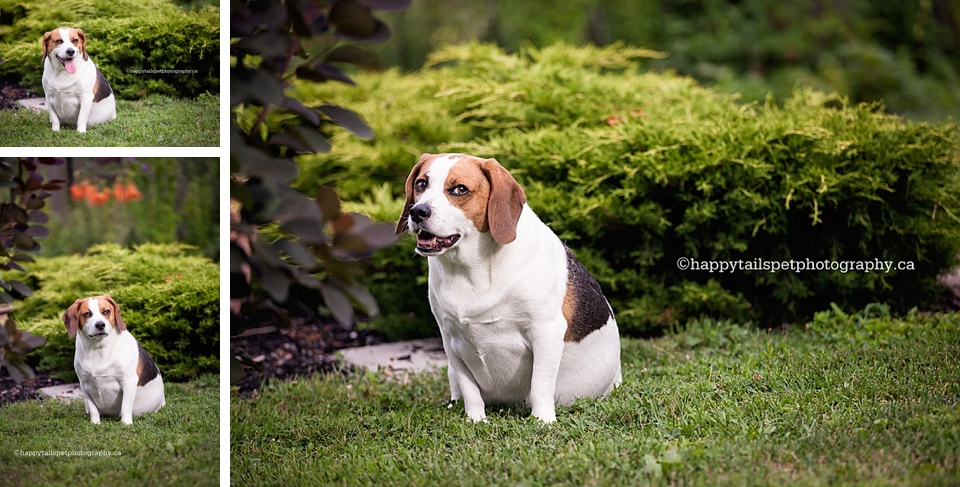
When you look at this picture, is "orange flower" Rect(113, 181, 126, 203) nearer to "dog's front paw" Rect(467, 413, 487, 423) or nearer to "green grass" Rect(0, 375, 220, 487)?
"green grass" Rect(0, 375, 220, 487)

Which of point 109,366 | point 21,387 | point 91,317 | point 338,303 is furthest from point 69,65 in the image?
point 21,387

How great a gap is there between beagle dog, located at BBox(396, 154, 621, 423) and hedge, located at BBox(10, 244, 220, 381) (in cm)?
101

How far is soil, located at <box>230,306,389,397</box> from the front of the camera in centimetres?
502

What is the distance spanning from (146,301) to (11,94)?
1298 mm

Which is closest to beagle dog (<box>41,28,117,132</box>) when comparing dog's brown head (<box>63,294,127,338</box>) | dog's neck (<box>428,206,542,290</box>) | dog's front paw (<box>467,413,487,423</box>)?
dog's brown head (<box>63,294,127,338</box>)

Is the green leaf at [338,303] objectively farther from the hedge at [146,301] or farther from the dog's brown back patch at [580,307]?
the dog's brown back patch at [580,307]

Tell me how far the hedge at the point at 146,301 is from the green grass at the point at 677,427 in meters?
0.51

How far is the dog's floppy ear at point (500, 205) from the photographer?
3.10 metres

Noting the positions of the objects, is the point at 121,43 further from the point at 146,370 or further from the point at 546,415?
the point at 546,415

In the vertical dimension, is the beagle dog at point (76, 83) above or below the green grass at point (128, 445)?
above

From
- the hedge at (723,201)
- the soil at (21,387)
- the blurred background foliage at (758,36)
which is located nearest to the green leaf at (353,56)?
the soil at (21,387)

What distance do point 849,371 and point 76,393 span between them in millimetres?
3604

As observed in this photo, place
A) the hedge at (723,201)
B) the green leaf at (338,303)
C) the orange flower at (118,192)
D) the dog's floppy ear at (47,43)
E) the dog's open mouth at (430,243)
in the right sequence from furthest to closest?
the orange flower at (118,192), the hedge at (723,201), the dog's open mouth at (430,243), the dog's floppy ear at (47,43), the green leaf at (338,303)

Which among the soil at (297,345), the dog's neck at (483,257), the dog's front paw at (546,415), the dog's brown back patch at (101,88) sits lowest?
the soil at (297,345)
